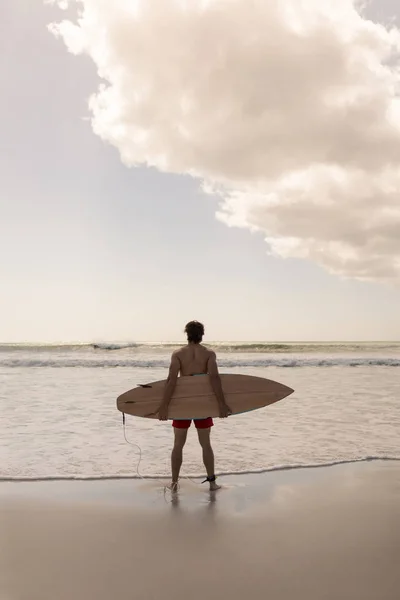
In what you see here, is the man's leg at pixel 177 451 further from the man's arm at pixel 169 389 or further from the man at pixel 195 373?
the man's arm at pixel 169 389

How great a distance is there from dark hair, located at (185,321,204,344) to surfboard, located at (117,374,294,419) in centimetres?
36

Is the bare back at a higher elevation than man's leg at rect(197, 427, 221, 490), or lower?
higher

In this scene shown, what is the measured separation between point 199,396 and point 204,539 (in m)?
1.50

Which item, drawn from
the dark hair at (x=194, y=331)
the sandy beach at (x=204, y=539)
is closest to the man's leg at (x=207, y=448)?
the sandy beach at (x=204, y=539)

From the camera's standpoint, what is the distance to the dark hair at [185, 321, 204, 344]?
A: 488 centimetres

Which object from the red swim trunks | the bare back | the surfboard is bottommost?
the red swim trunks

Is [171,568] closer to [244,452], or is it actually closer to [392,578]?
[392,578]

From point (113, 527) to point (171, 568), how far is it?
89 cm

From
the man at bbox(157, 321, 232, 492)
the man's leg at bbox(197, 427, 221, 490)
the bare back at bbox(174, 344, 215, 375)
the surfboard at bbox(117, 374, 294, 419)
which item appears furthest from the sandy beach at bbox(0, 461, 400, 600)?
the bare back at bbox(174, 344, 215, 375)

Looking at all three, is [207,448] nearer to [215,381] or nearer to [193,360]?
[215,381]

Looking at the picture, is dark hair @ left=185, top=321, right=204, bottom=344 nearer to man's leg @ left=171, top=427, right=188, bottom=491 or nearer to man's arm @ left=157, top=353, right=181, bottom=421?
man's arm @ left=157, top=353, right=181, bottom=421

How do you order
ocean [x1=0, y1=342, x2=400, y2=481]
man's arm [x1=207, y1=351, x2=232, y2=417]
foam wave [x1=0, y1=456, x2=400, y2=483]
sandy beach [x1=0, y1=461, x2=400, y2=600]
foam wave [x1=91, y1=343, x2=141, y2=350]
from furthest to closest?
foam wave [x1=91, y1=343, x2=141, y2=350] → ocean [x1=0, y1=342, x2=400, y2=481] → foam wave [x1=0, y1=456, x2=400, y2=483] → man's arm [x1=207, y1=351, x2=232, y2=417] → sandy beach [x1=0, y1=461, x2=400, y2=600]

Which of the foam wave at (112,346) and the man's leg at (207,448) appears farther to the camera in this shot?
the foam wave at (112,346)

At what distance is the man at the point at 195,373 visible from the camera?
4879mm
